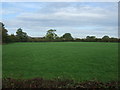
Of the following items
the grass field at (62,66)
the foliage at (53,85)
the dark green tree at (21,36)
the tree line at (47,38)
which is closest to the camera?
the foliage at (53,85)

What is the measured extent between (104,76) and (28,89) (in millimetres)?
2008

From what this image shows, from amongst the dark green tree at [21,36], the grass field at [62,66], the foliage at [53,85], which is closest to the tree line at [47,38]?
the dark green tree at [21,36]

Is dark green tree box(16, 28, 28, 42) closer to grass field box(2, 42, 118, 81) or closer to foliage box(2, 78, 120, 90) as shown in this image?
grass field box(2, 42, 118, 81)

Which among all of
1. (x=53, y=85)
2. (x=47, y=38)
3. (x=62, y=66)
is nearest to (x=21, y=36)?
(x=47, y=38)

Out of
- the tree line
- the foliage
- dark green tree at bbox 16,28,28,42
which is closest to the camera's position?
the foliage

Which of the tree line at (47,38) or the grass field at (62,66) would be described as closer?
the grass field at (62,66)

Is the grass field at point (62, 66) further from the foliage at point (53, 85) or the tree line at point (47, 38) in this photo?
the tree line at point (47, 38)

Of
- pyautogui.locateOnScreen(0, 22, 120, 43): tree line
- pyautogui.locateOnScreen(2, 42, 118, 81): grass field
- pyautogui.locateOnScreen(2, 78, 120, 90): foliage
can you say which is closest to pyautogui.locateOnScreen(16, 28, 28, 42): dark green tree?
pyautogui.locateOnScreen(0, 22, 120, 43): tree line

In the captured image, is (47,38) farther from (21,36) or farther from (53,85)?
(53,85)

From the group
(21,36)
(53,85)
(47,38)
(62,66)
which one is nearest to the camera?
(53,85)

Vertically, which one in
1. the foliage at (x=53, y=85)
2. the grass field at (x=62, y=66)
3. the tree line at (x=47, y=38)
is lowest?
Result: the grass field at (x=62, y=66)

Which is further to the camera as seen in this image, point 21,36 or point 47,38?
point 47,38

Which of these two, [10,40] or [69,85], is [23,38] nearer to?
[10,40]

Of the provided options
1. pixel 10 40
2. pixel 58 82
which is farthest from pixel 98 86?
pixel 10 40
